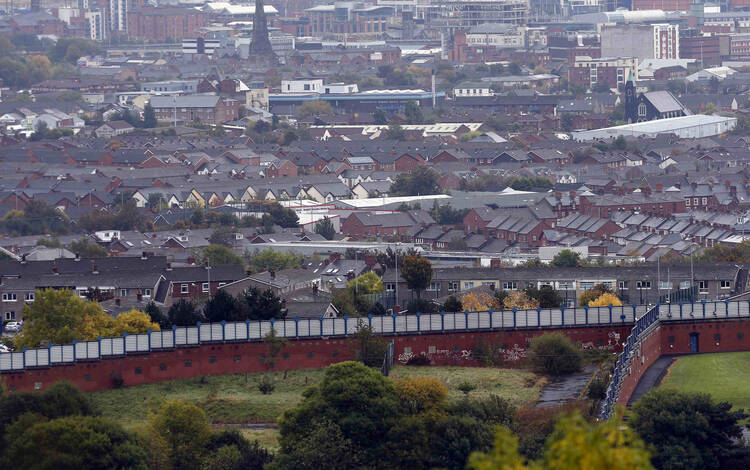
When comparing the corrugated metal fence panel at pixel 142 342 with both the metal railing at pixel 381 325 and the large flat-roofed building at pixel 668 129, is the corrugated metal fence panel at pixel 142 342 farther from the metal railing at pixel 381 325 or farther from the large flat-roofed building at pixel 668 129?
the large flat-roofed building at pixel 668 129

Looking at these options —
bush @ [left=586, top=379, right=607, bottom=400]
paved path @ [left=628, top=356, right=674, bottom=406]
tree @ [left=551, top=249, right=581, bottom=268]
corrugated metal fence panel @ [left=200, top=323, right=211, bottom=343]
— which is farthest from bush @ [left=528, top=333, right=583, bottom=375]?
tree @ [left=551, top=249, right=581, bottom=268]

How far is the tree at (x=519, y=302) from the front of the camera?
39.4 m

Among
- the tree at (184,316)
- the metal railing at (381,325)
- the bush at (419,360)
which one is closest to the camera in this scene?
the metal railing at (381,325)

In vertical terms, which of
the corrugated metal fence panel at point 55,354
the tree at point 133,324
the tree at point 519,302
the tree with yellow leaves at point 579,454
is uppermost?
the tree with yellow leaves at point 579,454

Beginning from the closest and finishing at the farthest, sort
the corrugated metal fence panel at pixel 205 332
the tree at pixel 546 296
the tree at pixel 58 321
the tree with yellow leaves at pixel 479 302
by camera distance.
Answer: the corrugated metal fence panel at pixel 205 332 < the tree at pixel 58 321 < the tree at pixel 546 296 < the tree with yellow leaves at pixel 479 302

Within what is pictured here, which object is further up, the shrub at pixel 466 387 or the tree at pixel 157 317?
the tree at pixel 157 317

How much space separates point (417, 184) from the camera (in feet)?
246

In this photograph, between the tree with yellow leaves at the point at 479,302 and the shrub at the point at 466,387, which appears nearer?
the shrub at the point at 466,387

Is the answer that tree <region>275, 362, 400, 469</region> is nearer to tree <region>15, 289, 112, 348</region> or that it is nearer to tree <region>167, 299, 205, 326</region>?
tree <region>15, 289, 112, 348</region>

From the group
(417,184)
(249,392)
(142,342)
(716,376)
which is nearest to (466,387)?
(249,392)

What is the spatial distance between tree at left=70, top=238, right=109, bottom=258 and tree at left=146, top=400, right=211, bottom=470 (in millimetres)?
26034

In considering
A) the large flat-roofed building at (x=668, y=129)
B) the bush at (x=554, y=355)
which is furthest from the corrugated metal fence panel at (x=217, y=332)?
the large flat-roofed building at (x=668, y=129)

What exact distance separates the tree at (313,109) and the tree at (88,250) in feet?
169

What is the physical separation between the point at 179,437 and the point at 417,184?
48176 millimetres
